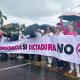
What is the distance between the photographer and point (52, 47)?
12.4 metres

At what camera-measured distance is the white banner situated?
35.5 feet

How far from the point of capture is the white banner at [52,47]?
1083cm

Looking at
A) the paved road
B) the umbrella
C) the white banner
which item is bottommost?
the paved road

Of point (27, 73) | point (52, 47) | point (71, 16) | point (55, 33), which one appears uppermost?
point (71, 16)

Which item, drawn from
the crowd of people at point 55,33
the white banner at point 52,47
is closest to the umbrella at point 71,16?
the crowd of people at point 55,33

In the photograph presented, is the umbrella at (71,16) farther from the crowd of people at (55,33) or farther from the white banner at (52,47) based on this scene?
the white banner at (52,47)

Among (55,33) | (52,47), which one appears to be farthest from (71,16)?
(52,47)

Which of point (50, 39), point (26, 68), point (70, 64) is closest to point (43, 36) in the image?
point (50, 39)

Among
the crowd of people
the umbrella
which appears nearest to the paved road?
the crowd of people

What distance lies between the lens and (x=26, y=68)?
1283 centimetres

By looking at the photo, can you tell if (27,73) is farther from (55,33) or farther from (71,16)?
(71,16)

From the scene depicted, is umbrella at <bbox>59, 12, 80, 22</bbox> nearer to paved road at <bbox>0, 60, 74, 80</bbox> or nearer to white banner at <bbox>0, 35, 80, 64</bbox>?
white banner at <bbox>0, 35, 80, 64</bbox>

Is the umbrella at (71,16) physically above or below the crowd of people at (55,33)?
above

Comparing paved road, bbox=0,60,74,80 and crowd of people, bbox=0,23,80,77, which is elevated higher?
crowd of people, bbox=0,23,80,77
